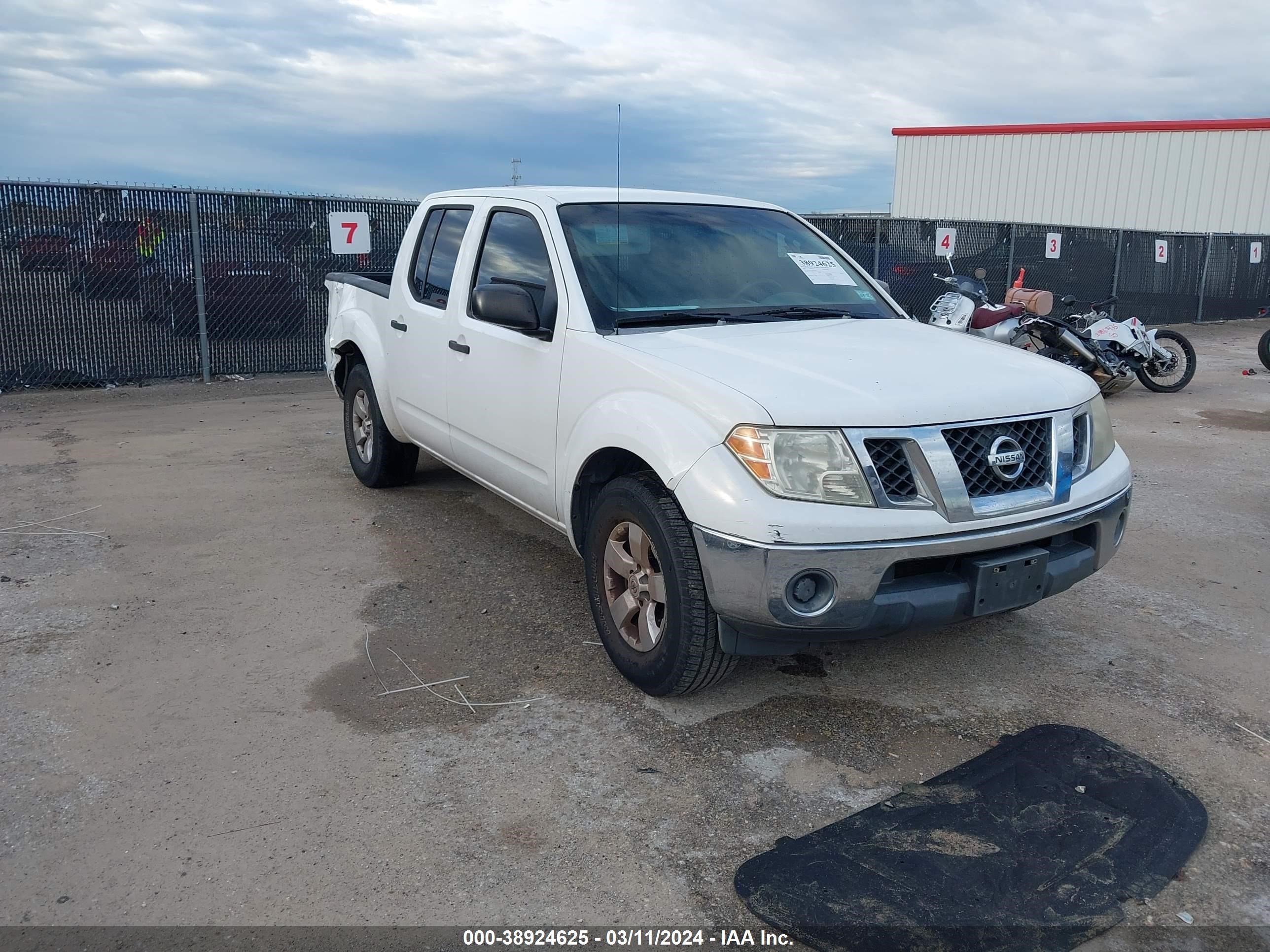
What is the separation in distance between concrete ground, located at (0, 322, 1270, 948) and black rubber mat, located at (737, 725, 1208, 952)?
0.27ft

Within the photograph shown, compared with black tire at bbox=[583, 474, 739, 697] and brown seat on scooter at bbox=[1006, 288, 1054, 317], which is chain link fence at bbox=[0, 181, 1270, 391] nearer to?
brown seat on scooter at bbox=[1006, 288, 1054, 317]

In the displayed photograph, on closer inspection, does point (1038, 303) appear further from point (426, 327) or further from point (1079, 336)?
point (426, 327)

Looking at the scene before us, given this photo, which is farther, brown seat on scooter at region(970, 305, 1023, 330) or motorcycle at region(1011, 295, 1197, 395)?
brown seat on scooter at region(970, 305, 1023, 330)

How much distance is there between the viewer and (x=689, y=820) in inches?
124

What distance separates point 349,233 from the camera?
1218 cm

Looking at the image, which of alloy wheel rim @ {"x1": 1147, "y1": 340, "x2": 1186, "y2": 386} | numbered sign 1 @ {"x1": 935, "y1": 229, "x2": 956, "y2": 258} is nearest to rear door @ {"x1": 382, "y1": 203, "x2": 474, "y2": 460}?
alloy wheel rim @ {"x1": 1147, "y1": 340, "x2": 1186, "y2": 386}

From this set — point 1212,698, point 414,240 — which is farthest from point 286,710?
point 1212,698

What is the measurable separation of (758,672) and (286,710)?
1836mm

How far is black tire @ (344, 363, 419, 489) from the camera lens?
21.2 feet

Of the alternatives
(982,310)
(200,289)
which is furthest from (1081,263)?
(200,289)

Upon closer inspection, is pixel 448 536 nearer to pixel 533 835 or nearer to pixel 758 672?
pixel 758 672

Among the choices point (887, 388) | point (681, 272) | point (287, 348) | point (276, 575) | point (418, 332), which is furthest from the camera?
point (287, 348)

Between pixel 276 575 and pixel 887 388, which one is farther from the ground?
pixel 887 388

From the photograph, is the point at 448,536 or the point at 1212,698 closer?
the point at 1212,698
